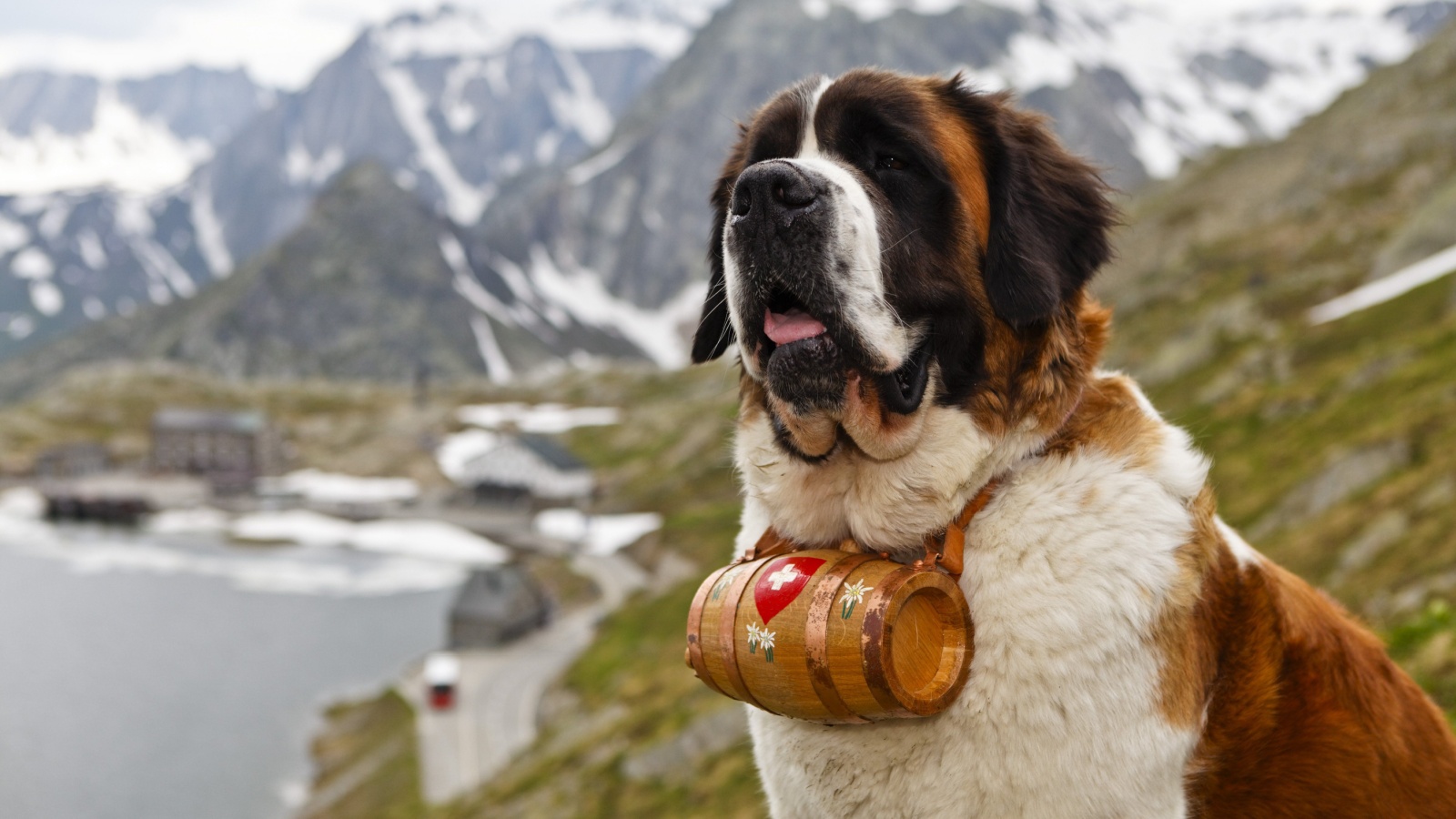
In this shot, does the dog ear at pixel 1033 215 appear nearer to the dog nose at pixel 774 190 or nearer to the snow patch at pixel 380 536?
the dog nose at pixel 774 190

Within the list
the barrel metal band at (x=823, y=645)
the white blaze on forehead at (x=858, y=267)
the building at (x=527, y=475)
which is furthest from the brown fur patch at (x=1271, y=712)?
the building at (x=527, y=475)

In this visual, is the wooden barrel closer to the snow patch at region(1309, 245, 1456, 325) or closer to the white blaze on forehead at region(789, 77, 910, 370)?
the white blaze on forehead at region(789, 77, 910, 370)

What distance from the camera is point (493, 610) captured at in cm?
6378

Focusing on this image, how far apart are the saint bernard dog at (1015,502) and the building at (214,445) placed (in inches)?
5813

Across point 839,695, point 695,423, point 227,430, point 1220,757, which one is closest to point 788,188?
point 839,695

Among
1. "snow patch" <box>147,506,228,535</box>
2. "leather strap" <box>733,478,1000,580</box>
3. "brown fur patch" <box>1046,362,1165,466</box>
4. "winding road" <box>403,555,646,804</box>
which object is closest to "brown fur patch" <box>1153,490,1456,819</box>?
"brown fur patch" <box>1046,362,1165,466</box>

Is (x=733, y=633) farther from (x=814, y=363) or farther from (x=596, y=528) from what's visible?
(x=596, y=528)

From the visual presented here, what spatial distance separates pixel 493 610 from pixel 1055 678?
6264 centimetres

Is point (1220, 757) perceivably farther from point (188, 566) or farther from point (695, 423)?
point (695, 423)

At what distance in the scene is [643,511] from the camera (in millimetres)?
102125

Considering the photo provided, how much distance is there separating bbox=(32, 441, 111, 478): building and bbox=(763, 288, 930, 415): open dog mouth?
154670 millimetres

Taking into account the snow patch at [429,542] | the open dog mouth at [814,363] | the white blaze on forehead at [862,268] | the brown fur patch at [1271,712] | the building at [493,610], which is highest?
the white blaze on forehead at [862,268]

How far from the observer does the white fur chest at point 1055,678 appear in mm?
3971

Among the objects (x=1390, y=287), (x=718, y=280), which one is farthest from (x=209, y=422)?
(x=718, y=280)
